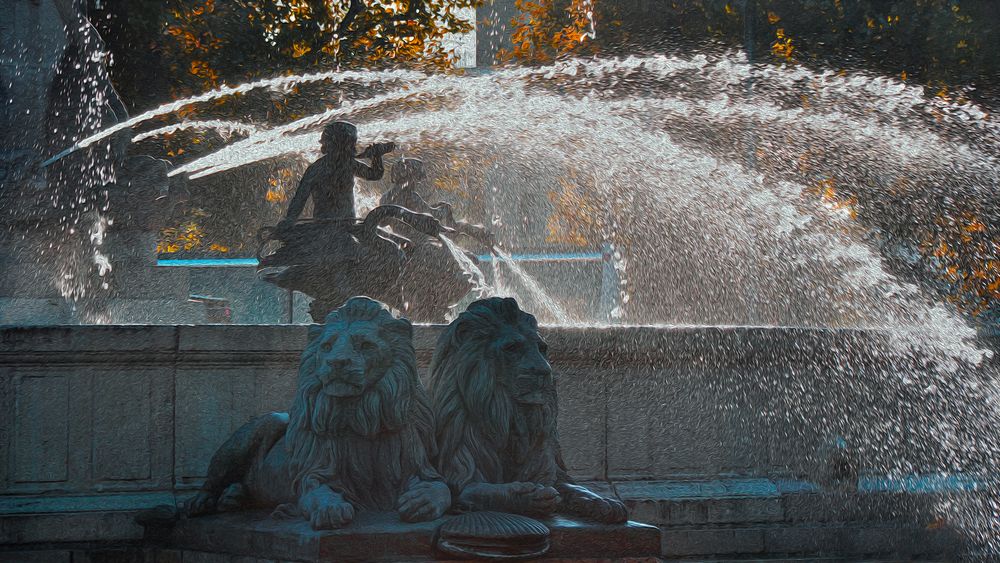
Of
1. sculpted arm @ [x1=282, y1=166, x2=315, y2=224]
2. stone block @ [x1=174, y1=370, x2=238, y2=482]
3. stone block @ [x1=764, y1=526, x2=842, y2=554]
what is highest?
sculpted arm @ [x1=282, y1=166, x2=315, y2=224]

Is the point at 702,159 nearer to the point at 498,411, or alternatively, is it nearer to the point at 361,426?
the point at 498,411

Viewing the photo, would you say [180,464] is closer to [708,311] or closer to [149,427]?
[149,427]

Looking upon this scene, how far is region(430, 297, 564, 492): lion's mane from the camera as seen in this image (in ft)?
15.0

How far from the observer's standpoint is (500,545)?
4.10 meters

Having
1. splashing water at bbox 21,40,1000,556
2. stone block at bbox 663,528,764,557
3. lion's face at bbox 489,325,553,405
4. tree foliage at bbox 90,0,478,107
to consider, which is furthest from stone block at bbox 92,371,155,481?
tree foliage at bbox 90,0,478,107

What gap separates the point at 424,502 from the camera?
4.29 m

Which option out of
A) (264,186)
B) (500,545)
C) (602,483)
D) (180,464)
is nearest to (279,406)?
(180,464)

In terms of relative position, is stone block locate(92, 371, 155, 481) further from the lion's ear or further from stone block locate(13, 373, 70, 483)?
the lion's ear

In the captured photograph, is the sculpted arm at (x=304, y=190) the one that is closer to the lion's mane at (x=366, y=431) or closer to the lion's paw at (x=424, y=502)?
the lion's mane at (x=366, y=431)

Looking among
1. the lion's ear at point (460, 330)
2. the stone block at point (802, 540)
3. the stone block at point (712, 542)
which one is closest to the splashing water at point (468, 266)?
the stone block at point (712, 542)

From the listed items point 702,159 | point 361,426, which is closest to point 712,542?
point 361,426

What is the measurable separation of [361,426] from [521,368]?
62 centimetres

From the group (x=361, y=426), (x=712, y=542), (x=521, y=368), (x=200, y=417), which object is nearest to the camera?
(x=361, y=426)

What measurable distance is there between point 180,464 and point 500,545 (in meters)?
2.25
